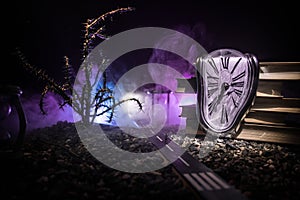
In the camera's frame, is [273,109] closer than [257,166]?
No

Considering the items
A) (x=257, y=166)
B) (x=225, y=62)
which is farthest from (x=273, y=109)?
(x=257, y=166)

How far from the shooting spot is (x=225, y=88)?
3000 mm

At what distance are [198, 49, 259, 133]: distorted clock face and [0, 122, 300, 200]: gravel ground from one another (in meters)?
0.41

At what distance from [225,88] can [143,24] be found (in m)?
2.34

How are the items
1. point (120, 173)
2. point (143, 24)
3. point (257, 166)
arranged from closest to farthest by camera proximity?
1. point (120, 173)
2. point (257, 166)
3. point (143, 24)

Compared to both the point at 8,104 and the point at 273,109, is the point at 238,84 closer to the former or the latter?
the point at 273,109

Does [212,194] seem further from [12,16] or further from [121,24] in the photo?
[121,24]

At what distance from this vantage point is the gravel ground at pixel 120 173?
1500mm

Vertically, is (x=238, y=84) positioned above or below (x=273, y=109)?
above

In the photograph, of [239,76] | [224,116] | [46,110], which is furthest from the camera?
[46,110]

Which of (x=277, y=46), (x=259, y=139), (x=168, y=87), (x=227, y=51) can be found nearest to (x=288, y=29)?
(x=277, y=46)

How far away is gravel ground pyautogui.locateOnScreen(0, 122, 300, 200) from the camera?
4.92ft

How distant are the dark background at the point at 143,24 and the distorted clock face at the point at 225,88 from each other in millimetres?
1152

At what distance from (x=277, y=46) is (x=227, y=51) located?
1277 mm
